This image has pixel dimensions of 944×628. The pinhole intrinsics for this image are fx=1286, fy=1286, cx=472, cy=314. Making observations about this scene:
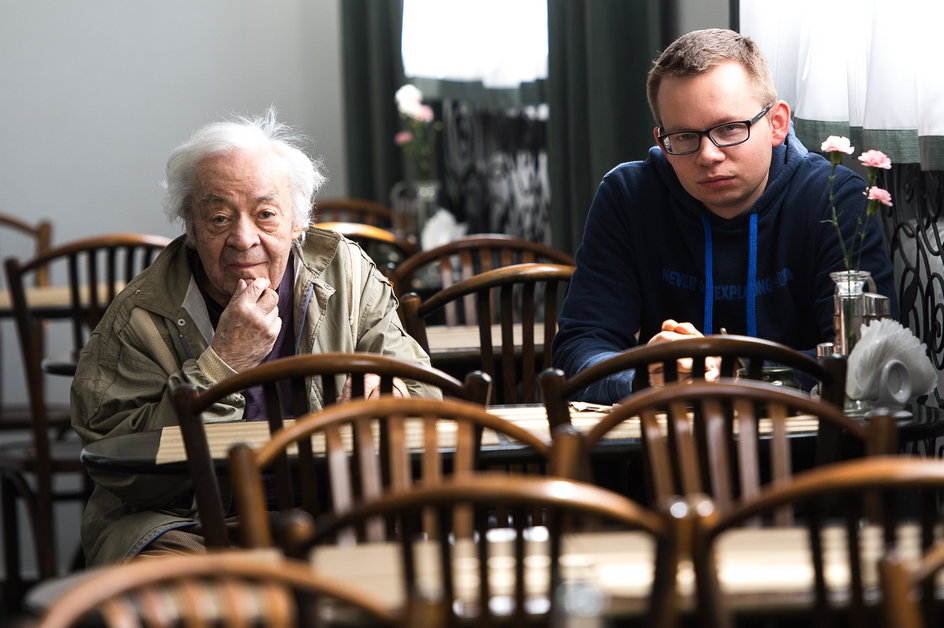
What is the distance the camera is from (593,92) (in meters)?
3.38

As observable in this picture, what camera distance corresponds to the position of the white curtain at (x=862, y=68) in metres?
2.08

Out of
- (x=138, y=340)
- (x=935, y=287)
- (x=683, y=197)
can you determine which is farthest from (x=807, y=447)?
(x=138, y=340)

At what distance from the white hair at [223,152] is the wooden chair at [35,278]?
230 centimetres

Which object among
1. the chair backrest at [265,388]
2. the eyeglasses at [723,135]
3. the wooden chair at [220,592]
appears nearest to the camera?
the wooden chair at [220,592]

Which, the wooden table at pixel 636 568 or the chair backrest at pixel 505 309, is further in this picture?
the chair backrest at pixel 505 309

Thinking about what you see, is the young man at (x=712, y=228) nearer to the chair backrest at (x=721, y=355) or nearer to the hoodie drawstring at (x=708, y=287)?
the hoodie drawstring at (x=708, y=287)

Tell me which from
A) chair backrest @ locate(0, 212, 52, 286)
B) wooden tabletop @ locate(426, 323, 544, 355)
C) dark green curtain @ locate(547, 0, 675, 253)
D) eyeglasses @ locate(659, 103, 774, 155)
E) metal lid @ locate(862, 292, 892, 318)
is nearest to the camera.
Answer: metal lid @ locate(862, 292, 892, 318)

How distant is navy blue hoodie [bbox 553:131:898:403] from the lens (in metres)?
2.27

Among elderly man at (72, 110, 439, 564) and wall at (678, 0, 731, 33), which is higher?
wall at (678, 0, 731, 33)

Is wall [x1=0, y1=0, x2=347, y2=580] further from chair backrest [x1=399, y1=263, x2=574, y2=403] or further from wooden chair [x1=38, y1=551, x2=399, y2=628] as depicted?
wooden chair [x1=38, y1=551, x2=399, y2=628]

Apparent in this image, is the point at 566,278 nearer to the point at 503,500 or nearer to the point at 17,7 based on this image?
the point at 503,500

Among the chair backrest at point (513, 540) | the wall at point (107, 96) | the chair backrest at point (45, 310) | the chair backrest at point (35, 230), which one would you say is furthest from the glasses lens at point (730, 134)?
the wall at point (107, 96)

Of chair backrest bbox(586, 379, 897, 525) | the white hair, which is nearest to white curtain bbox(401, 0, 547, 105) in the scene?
the white hair

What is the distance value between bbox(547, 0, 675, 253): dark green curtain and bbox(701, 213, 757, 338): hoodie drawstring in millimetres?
951
